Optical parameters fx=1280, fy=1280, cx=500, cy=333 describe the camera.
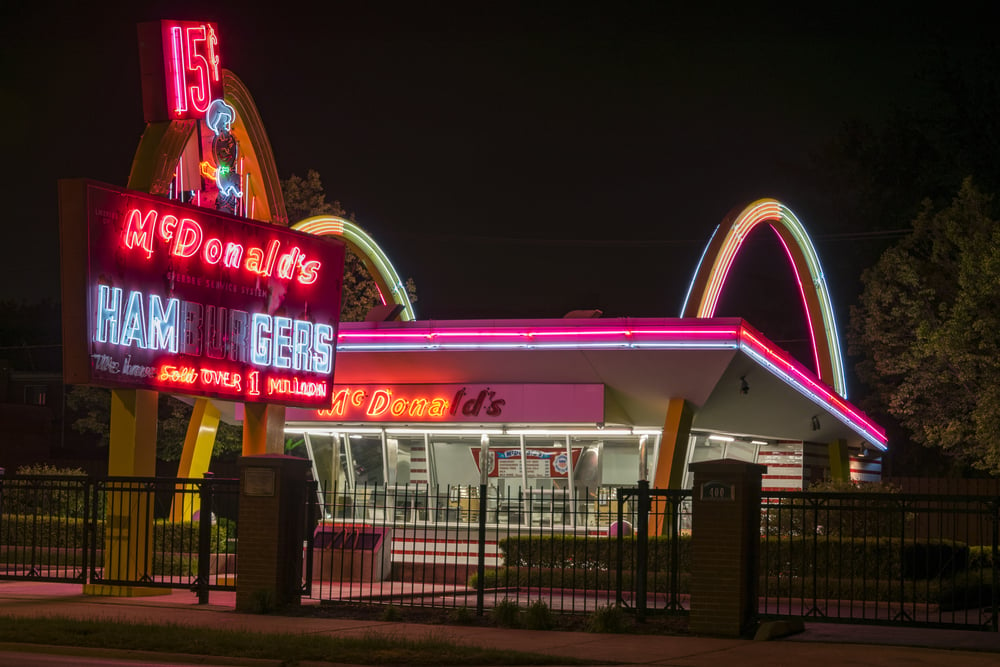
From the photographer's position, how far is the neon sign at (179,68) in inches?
910

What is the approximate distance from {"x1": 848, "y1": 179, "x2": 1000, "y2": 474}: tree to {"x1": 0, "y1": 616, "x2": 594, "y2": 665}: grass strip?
25745 millimetres

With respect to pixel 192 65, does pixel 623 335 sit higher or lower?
lower

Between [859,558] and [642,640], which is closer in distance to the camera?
[642,640]

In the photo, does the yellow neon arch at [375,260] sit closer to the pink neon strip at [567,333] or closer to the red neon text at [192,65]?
the pink neon strip at [567,333]

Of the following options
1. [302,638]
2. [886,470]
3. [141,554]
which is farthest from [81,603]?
[886,470]

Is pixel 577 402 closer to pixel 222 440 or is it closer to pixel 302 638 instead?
pixel 302 638

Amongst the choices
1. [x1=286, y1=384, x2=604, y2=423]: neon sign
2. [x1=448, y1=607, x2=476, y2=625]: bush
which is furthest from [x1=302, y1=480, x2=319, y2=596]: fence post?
[x1=286, y1=384, x2=604, y2=423]: neon sign

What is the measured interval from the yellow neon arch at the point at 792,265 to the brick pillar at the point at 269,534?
472 inches

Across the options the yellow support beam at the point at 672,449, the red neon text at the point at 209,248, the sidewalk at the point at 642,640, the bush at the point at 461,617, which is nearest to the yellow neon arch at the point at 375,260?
the yellow support beam at the point at 672,449

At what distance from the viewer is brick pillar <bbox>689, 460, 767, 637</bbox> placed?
16.1 meters

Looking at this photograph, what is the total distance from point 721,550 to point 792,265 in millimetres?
24941

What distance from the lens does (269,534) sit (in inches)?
720

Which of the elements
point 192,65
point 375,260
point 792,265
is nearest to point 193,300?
point 192,65

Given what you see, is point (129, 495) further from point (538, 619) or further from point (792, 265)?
point (792, 265)
